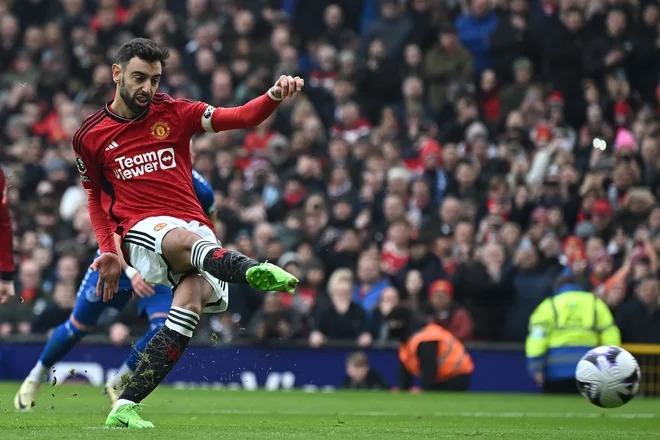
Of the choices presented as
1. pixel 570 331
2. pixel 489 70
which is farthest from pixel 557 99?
pixel 570 331

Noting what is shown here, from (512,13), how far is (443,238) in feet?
14.8

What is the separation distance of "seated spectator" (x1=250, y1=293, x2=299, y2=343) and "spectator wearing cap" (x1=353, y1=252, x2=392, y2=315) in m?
0.97

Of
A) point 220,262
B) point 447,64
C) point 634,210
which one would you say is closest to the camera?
point 220,262

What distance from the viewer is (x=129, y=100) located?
29.9 feet

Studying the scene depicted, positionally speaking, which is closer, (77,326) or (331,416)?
(331,416)

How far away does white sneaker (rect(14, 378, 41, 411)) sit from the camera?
11.7 meters

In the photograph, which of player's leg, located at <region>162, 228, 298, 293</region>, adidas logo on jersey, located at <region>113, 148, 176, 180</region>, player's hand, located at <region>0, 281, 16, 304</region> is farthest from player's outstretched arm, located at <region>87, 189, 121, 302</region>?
player's hand, located at <region>0, 281, 16, 304</region>

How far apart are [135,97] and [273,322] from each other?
25.1ft

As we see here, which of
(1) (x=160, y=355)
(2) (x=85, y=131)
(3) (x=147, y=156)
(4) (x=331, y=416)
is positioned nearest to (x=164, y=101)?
(3) (x=147, y=156)

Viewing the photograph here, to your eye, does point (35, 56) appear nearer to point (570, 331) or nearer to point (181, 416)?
point (570, 331)

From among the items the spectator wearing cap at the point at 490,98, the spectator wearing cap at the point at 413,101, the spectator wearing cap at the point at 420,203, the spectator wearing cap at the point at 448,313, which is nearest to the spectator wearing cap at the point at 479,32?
the spectator wearing cap at the point at 490,98

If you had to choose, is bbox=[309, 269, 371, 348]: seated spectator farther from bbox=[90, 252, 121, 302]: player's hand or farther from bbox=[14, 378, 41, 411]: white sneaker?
bbox=[90, 252, 121, 302]: player's hand

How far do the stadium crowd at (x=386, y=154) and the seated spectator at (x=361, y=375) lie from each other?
0.28 meters

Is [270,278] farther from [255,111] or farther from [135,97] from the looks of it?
[135,97]
